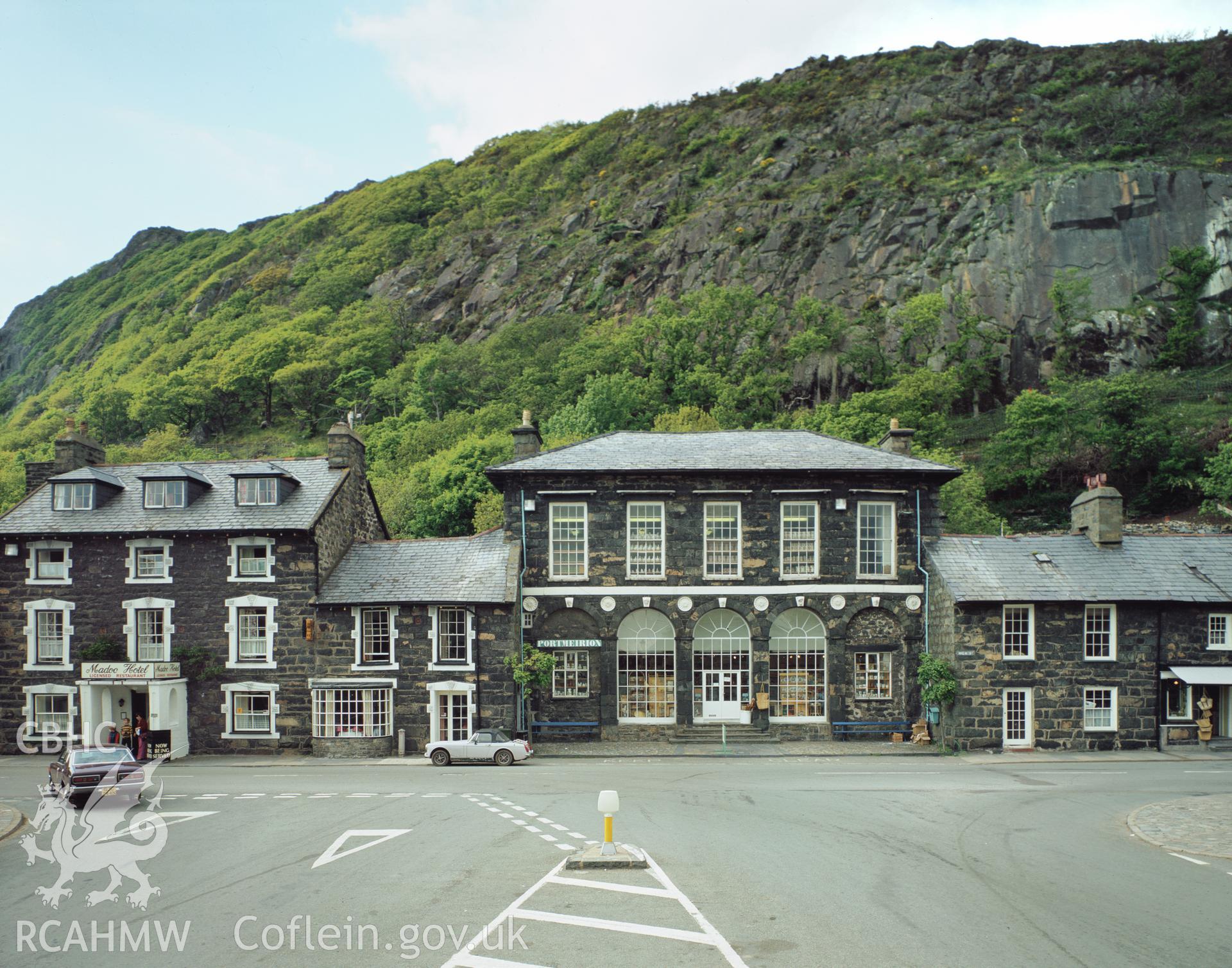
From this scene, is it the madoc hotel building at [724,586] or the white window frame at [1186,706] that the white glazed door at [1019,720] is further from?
the white window frame at [1186,706]

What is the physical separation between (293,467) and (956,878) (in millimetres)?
29660

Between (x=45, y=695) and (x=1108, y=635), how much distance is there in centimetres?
3825

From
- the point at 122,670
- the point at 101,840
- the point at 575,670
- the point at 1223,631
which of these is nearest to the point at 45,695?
the point at 122,670

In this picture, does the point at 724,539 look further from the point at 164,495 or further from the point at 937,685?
the point at 164,495

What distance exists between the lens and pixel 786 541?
112 feet

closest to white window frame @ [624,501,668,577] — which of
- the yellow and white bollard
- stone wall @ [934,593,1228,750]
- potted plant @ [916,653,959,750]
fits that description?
potted plant @ [916,653,959,750]

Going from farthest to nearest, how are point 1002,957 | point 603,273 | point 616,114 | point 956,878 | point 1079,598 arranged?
1. point 616,114
2. point 603,273
3. point 1079,598
4. point 956,878
5. point 1002,957

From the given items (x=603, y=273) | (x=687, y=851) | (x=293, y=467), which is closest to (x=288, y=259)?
(x=603, y=273)

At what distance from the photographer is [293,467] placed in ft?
119

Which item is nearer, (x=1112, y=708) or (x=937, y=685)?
(x=937, y=685)

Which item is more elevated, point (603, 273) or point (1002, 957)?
point (603, 273)

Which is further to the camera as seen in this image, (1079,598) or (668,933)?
(1079,598)

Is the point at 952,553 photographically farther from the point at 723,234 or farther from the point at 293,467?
the point at 723,234

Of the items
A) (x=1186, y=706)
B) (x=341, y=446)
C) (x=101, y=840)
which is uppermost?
(x=341, y=446)
